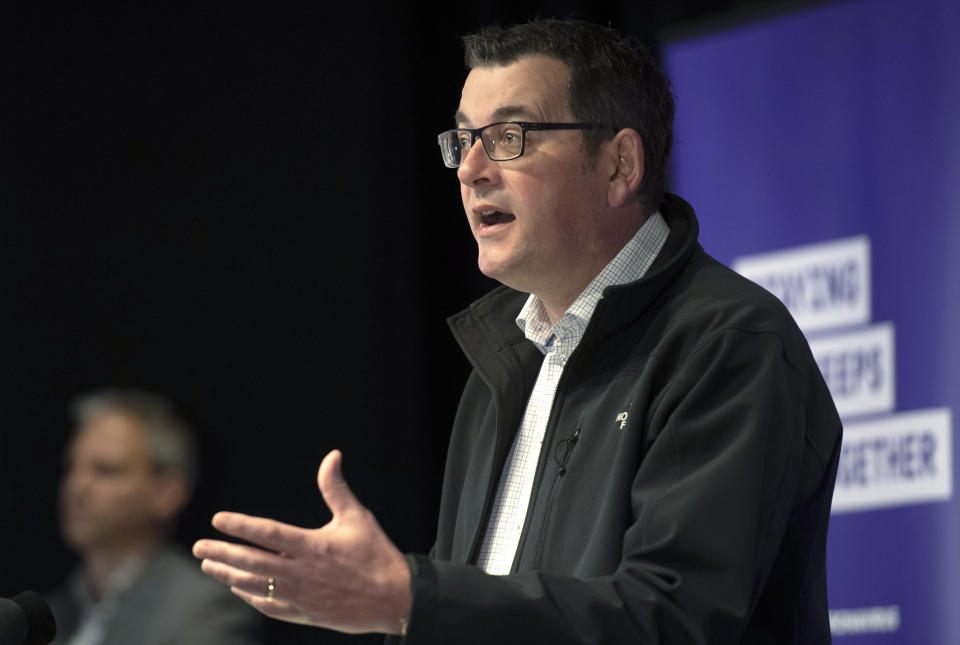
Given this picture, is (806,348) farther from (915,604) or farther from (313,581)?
(915,604)

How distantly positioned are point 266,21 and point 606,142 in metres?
3.26

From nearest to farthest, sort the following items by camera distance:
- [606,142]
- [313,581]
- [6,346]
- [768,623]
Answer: [313,581], [768,623], [606,142], [6,346]

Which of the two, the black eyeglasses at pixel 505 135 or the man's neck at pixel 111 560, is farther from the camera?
the man's neck at pixel 111 560

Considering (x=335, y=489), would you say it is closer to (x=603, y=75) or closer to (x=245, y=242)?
(x=603, y=75)

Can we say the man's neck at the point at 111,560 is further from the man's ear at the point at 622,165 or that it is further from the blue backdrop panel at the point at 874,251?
the man's ear at the point at 622,165

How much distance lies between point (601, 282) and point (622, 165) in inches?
9.3

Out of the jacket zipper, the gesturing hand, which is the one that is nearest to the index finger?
the gesturing hand

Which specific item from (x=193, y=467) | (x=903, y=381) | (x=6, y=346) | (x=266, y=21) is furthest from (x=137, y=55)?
(x=903, y=381)

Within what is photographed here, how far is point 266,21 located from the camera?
5457 mm

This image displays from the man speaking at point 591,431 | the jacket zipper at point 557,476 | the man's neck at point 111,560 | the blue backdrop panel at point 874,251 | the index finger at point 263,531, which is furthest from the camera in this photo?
the man's neck at point 111,560

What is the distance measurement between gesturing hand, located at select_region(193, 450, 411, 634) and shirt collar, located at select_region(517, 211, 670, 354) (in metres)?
0.78

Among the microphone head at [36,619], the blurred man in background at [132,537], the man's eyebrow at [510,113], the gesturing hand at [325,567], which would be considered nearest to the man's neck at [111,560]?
the blurred man in background at [132,537]

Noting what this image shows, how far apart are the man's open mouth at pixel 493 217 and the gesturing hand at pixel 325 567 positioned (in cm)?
86

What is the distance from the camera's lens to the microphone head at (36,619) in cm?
183
